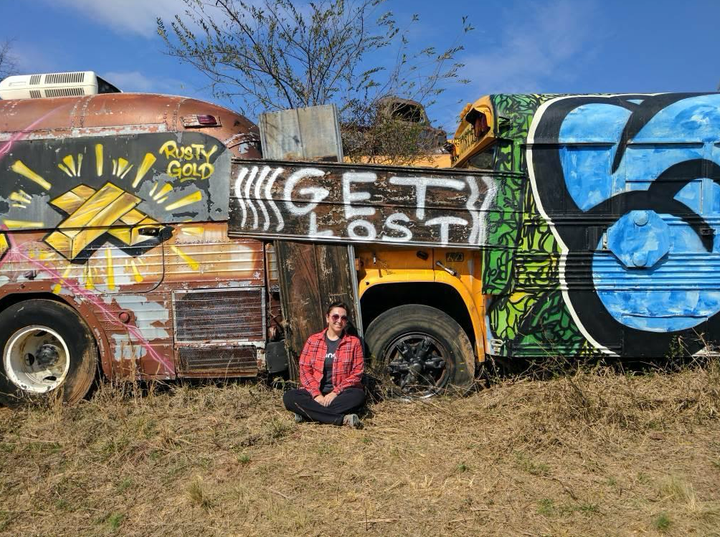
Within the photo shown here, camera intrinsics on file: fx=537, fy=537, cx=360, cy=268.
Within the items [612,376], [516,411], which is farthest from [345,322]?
[612,376]

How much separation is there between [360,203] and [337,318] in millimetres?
1062

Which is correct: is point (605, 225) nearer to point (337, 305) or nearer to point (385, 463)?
point (337, 305)

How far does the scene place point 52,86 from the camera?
549 centimetres

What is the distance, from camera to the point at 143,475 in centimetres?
371

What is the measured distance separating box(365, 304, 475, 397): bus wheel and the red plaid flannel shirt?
36 centimetres

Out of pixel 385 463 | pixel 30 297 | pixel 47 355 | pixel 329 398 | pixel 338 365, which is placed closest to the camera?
pixel 385 463

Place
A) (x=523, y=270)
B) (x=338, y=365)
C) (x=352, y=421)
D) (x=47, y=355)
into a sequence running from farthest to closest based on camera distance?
(x=47, y=355) < (x=523, y=270) < (x=338, y=365) < (x=352, y=421)

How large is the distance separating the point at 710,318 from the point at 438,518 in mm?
3233

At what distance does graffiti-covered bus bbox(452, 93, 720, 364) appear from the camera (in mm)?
4637

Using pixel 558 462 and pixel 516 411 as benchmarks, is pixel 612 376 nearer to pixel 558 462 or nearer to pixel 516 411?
pixel 516 411

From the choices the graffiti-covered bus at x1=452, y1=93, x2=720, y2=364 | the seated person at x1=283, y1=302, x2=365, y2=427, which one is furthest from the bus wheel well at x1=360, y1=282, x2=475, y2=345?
the seated person at x1=283, y1=302, x2=365, y2=427

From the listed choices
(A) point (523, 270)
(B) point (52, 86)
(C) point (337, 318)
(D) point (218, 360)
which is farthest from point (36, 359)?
(A) point (523, 270)

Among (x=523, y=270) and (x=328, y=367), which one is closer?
(x=328, y=367)

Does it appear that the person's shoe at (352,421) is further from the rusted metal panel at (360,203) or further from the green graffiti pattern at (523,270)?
the rusted metal panel at (360,203)
